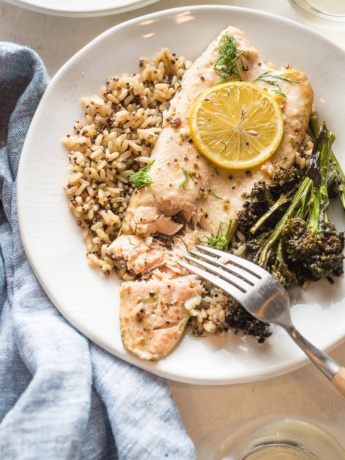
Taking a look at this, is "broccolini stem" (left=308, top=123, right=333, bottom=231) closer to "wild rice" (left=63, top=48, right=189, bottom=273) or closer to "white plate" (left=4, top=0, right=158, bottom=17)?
"wild rice" (left=63, top=48, right=189, bottom=273)

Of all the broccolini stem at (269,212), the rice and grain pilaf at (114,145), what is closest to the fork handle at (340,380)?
the rice and grain pilaf at (114,145)

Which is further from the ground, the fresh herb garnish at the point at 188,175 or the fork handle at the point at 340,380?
the fresh herb garnish at the point at 188,175

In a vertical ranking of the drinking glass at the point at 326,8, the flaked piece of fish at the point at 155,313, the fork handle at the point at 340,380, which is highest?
the drinking glass at the point at 326,8

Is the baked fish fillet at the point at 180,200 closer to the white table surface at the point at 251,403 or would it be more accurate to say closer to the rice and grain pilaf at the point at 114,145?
the rice and grain pilaf at the point at 114,145

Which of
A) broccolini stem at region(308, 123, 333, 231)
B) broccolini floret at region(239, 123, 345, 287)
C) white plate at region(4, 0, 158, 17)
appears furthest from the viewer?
white plate at region(4, 0, 158, 17)

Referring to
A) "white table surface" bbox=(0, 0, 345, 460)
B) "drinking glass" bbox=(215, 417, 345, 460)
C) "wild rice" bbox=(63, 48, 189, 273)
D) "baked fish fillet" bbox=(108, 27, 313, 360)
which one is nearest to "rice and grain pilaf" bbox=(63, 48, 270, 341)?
"wild rice" bbox=(63, 48, 189, 273)

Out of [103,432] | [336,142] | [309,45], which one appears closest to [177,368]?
[103,432]

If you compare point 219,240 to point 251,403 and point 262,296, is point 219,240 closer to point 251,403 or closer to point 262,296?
point 262,296

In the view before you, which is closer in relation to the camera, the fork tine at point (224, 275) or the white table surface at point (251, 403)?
the fork tine at point (224, 275)
